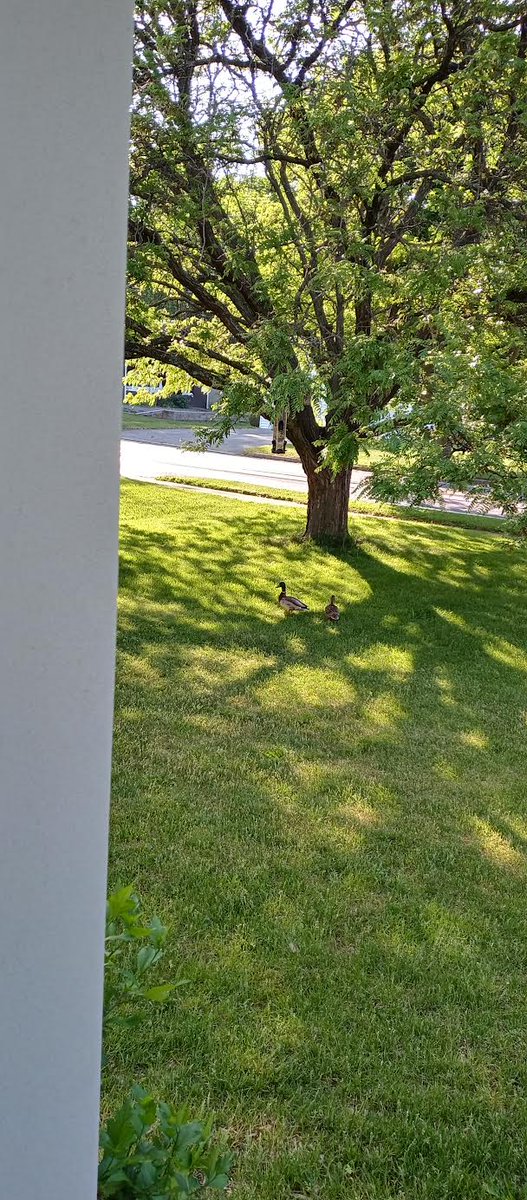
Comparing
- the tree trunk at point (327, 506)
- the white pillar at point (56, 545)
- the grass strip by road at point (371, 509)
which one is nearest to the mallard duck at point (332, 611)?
the tree trunk at point (327, 506)

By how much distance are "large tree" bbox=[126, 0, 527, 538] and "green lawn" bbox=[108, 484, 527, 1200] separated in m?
1.81

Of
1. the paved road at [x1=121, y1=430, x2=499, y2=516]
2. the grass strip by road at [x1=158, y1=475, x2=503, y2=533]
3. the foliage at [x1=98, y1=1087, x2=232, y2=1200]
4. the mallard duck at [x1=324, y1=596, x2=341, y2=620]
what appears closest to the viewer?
the foliage at [x1=98, y1=1087, x2=232, y2=1200]

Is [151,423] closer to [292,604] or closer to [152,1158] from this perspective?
[292,604]

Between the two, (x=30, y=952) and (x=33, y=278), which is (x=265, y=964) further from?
(x=33, y=278)

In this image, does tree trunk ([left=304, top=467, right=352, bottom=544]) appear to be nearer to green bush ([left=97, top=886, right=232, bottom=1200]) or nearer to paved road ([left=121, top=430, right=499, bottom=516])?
paved road ([left=121, top=430, right=499, bottom=516])

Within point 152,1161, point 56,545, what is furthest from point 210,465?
point 56,545

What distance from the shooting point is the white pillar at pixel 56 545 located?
3.02ft

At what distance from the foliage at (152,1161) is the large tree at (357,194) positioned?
18.4 ft

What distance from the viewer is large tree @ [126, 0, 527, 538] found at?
24.0ft

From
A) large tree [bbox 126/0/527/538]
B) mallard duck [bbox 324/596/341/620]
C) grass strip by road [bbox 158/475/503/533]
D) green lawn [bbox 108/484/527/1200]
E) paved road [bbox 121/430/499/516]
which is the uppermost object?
large tree [bbox 126/0/527/538]

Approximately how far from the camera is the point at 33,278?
932 mm

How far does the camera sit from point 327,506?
11.6m

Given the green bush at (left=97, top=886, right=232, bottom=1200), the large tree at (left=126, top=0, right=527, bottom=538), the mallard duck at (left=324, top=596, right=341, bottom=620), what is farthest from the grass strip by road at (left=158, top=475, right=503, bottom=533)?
the green bush at (left=97, top=886, right=232, bottom=1200)

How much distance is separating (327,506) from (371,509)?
4510 mm
